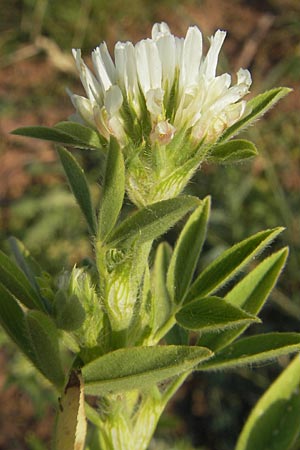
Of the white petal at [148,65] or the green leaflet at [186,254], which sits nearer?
the white petal at [148,65]

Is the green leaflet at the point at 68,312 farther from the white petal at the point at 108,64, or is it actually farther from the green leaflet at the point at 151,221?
the white petal at the point at 108,64

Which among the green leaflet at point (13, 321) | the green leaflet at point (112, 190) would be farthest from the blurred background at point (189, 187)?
the green leaflet at point (112, 190)

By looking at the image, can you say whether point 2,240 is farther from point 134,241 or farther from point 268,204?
point 134,241

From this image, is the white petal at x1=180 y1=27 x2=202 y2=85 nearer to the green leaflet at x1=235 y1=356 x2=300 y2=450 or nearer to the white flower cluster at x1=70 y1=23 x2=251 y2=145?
the white flower cluster at x1=70 y1=23 x2=251 y2=145

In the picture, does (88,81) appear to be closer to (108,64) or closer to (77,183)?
(108,64)

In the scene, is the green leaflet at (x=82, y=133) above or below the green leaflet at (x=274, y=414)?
above

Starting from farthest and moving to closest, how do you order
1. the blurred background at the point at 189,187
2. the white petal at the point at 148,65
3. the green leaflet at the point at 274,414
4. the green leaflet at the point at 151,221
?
the blurred background at the point at 189,187 < the green leaflet at the point at 274,414 < the white petal at the point at 148,65 < the green leaflet at the point at 151,221

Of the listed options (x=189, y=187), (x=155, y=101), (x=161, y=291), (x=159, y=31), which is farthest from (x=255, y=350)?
(x=189, y=187)
